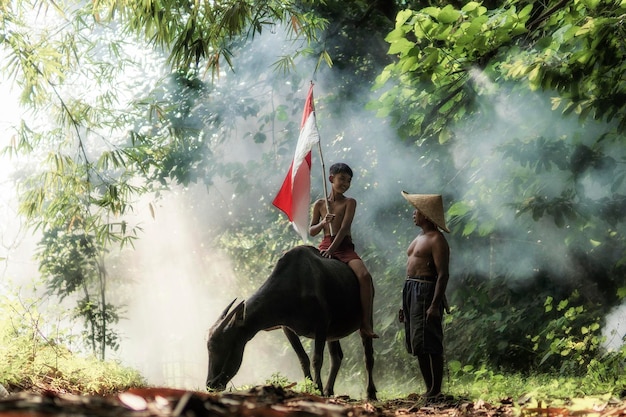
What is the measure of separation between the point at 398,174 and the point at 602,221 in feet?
15.8

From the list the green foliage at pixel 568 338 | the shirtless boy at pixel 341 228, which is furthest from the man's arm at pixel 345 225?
the green foliage at pixel 568 338

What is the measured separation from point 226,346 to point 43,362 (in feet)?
5.42

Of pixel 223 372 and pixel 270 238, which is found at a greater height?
pixel 270 238

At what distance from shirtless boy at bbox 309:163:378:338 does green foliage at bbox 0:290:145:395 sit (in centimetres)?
247

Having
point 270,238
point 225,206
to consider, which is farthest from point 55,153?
point 225,206

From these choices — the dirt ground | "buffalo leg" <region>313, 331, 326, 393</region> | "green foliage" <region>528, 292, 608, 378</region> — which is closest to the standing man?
"buffalo leg" <region>313, 331, 326, 393</region>

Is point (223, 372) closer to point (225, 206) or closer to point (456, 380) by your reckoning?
point (456, 380)

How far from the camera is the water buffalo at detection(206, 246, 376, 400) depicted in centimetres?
727

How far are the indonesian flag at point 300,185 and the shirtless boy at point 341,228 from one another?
308mm

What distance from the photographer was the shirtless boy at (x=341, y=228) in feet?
26.0

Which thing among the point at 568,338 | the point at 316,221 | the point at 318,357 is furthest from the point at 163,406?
the point at 568,338

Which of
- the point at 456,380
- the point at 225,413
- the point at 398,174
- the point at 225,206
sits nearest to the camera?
the point at 225,413

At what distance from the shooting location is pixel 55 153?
8.80m

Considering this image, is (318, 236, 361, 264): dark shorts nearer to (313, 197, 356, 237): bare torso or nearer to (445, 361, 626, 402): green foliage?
(313, 197, 356, 237): bare torso
